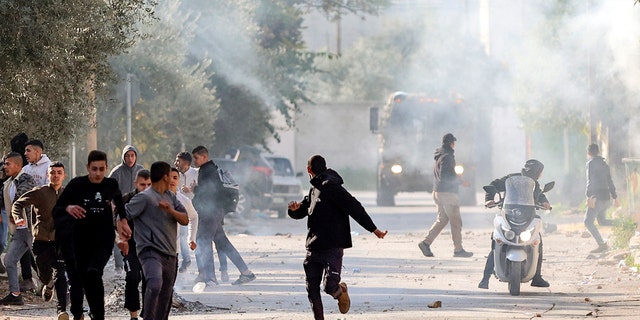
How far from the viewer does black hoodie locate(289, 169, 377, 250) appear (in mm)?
11547

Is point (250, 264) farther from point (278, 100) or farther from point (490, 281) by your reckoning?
point (278, 100)

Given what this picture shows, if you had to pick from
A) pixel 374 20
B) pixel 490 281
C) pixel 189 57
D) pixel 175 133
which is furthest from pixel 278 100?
pixel 374 20

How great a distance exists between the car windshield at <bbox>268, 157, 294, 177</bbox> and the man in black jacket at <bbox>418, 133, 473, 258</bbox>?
50.4ft

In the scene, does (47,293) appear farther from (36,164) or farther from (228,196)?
(228,196)

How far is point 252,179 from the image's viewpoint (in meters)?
32.6

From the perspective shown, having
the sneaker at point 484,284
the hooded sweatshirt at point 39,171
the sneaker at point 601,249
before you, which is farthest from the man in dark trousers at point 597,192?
the hooded sweatshirt at point 39,171

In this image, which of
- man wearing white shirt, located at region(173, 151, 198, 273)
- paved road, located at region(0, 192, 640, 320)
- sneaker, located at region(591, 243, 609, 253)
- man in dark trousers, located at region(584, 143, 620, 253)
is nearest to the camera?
paved road, located at region(0, 192, 640, 320)

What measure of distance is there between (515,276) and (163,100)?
17401 millimetres

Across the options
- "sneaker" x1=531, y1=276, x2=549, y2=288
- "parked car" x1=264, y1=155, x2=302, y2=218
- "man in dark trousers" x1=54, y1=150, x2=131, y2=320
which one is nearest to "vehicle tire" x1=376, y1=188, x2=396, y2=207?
"parked car" x1=264, y1=155, x2=302, y2=218

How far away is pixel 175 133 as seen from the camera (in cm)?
3228

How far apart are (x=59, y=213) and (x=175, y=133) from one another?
21.2 m

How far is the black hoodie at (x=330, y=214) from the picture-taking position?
1155 cm

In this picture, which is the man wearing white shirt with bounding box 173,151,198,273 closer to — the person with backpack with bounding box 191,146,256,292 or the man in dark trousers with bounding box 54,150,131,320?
the person with backpack with bounding box 191,146,256,292

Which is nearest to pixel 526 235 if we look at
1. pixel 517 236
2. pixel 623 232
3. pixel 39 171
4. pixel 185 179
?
pixel 517 236
